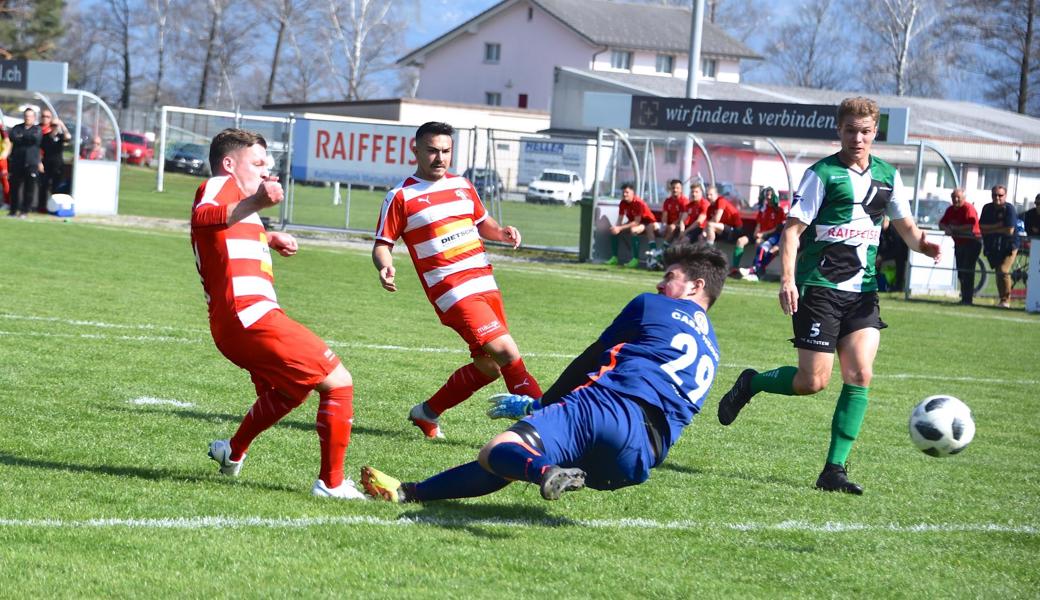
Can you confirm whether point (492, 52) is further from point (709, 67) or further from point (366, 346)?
point (366, 346)

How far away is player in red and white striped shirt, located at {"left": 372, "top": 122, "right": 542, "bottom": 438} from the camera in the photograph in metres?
7.03

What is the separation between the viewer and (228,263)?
532 cm

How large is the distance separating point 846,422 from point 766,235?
51.4ft

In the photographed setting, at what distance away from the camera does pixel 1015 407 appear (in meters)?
9.74

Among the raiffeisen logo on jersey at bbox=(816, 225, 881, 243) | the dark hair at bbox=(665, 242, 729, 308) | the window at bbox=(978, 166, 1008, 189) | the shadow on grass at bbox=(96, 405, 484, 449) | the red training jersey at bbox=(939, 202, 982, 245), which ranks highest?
the window at bbox=(978, 166, 1008, 189)

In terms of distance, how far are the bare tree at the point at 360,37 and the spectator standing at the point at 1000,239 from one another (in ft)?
168

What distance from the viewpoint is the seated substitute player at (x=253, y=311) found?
17.3 ft

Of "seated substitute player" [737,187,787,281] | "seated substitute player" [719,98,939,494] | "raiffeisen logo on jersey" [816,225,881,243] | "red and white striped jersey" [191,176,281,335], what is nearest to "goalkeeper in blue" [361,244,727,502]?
"red and white striped jersey" [191,176,281,335]

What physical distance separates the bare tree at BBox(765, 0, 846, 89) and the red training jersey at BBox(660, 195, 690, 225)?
2753 inches

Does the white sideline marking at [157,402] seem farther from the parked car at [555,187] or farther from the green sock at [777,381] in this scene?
the parked car at [555,187]

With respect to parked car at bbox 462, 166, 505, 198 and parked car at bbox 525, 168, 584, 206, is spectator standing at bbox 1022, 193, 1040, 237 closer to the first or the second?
parked car at bbox 525, 168, 584, 206

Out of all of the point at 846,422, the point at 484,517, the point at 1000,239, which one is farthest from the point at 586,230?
the point at 484,517

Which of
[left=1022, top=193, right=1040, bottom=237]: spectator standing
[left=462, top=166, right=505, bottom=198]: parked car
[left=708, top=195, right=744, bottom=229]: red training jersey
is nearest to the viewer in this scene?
[left=1022, top=193, right=1040, bottom=237]: spectator standing

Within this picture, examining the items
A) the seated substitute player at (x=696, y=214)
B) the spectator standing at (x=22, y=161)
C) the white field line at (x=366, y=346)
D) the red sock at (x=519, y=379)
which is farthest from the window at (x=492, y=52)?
the red sock at (x=519, y=379)
